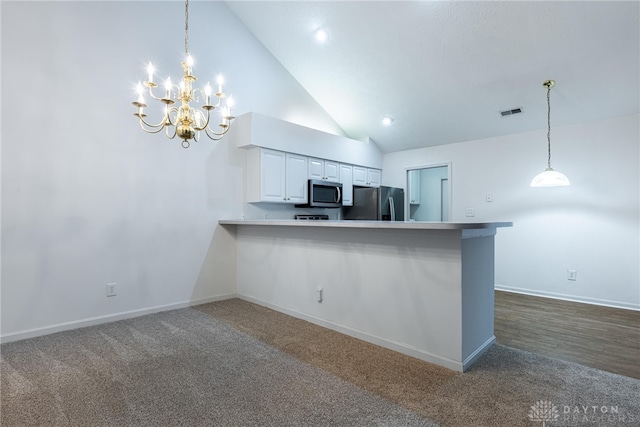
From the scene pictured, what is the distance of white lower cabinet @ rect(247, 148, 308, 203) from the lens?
4195 millimetres

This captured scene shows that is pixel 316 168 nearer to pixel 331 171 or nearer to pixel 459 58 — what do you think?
pixel 331 171

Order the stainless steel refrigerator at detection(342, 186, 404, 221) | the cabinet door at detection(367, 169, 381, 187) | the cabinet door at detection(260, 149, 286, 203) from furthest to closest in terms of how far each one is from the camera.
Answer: the cabinet door at detection(367, 169, 381, 187) → the stainless steel refrigerator at detection(342, 186, 404, 221) → the cabinet door at detection(260, 149, 286, 203)

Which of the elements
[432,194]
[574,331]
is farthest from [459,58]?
[432,194]

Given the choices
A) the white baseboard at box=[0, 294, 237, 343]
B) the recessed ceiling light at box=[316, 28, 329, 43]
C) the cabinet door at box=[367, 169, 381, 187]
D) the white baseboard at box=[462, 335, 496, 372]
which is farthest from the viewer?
the cabinet door at box=[367, 169, 381, 187]

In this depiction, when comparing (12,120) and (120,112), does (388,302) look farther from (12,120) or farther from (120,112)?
(12,120)

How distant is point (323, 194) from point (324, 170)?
0.39 meters

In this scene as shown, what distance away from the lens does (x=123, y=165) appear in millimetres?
3344

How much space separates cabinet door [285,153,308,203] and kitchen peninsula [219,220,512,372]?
1.09 meters

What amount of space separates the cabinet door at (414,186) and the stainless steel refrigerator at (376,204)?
1.28ft

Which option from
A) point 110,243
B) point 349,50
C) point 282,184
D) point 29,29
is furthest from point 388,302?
point 29,29

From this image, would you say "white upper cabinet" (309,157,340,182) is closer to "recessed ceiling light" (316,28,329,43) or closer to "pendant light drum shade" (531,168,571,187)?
"recessed ceiling light" (316,28,329,43)

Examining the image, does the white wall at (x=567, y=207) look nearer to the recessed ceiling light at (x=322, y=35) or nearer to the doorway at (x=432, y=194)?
the doorway at (x=432, y=194)

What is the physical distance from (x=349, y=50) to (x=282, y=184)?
1.88m

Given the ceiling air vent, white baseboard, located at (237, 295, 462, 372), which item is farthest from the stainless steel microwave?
the ceiling air vent
